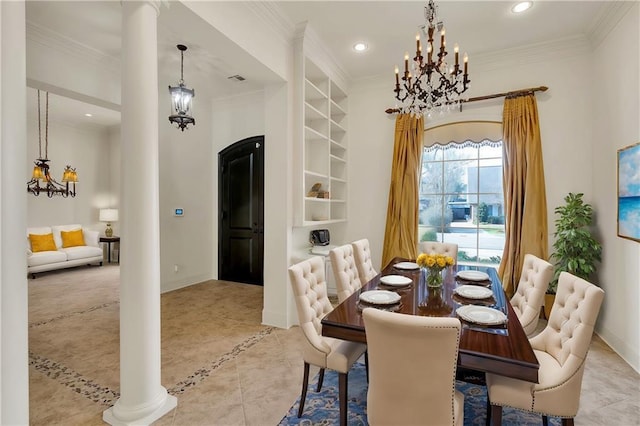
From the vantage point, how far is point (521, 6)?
2963mm

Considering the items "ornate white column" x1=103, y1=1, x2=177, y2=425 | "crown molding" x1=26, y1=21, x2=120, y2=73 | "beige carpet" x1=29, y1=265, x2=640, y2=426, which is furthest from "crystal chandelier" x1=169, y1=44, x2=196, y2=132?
"beige carpet" x1=29, y1=265, x2=640, y2=426

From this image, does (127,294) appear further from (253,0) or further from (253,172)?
(253,172)

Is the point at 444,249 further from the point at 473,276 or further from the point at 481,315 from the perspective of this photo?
the point at 481,315

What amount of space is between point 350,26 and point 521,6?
167 cm

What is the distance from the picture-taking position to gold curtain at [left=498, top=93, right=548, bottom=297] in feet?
11.9

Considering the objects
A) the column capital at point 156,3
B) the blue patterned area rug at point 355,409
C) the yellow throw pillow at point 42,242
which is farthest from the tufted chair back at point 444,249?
the yellow throw pillow at point 42,242

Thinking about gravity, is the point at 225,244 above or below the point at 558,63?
below

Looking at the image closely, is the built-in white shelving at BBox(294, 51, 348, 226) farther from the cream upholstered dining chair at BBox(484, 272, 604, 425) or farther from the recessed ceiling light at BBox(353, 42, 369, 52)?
the cream upholstered dining chair at BBox(484, 272, 604, 425)

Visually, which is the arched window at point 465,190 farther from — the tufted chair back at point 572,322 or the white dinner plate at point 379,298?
the white dinner plate at point 379,298

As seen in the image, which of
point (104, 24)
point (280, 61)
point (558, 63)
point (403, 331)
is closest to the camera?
point (403, 331)

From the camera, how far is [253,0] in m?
2.76

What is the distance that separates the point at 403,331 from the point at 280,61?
3034 millimetres

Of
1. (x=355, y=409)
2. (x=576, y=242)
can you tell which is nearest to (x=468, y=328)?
(x=355, y=409)

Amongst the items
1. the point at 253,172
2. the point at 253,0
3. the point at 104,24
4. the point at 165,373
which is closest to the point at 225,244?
the point at 253,172
